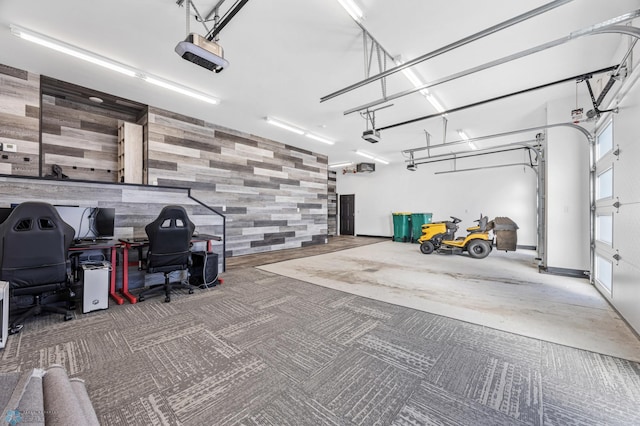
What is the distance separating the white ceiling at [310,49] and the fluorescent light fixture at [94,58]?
0.07 m

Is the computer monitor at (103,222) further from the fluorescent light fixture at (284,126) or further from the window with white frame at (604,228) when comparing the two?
the window with white frame at (604,228)

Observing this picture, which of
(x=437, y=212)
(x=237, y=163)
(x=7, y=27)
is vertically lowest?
(x=437, y=212)

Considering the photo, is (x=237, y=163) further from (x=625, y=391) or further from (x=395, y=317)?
(x=625, y=391)

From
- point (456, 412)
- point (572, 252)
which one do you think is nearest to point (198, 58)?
point (456, 412)

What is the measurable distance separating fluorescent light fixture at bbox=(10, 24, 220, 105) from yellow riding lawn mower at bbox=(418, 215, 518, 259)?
6401mm

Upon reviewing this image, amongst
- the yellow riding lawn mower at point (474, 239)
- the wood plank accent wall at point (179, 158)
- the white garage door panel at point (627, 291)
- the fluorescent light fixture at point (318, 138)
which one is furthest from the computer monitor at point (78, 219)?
the yellow riding lawn mower at point (474, 239)

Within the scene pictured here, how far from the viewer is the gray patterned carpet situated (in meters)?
1.37

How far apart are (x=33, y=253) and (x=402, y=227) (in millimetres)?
9282

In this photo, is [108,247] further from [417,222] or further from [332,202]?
[332,202]

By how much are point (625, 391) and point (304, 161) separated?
7.72 meters

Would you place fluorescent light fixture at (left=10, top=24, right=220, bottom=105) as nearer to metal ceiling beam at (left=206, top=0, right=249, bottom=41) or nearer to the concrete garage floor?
metal ceiling beam at (left=206, top=0, right=249, bottom=41)

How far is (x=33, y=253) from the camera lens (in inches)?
90.9

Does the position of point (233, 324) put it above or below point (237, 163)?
below

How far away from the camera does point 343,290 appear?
3.54 meters
